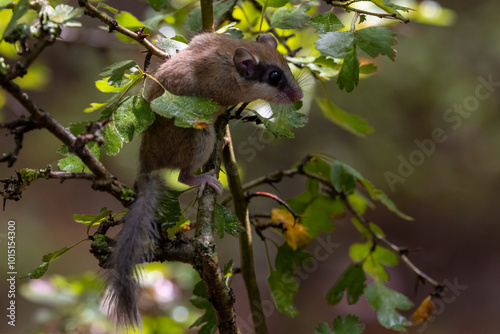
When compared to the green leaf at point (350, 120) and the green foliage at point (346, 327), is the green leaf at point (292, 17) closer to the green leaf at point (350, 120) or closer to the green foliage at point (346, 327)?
the green leaf at point (350, 120)

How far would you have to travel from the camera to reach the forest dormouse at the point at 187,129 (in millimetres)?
969

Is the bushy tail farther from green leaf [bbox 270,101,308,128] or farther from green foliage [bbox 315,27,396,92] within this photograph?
green foliage [bbox 315,27,396,92]

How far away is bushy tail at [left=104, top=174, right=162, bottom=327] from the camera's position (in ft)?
3.12

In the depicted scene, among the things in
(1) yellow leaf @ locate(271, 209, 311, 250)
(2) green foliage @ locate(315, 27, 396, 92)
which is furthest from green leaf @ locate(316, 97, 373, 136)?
(2) green foliage @ locate(315, 27, 396, 92)

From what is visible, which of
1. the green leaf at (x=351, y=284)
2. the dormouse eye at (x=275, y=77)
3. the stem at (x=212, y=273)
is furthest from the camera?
the dormouse eye at (x=275, y=77)

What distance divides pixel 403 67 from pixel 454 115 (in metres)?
0.52

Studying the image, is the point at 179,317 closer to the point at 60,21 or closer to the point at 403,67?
the point at 60,21

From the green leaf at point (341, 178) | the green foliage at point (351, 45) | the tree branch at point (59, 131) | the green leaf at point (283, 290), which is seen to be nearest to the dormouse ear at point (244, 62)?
the green leaf at point (341, 178)

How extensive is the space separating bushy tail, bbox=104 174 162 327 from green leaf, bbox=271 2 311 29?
586 mm

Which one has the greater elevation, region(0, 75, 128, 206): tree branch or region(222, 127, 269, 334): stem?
region(0, 75, 128, 206): tree branch

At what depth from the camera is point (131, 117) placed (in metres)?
1.00

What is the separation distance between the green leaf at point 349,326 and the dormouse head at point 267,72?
65cm

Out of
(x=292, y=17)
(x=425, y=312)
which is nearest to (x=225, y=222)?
(x=292, y=17)

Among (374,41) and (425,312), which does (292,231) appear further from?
(374,41)
